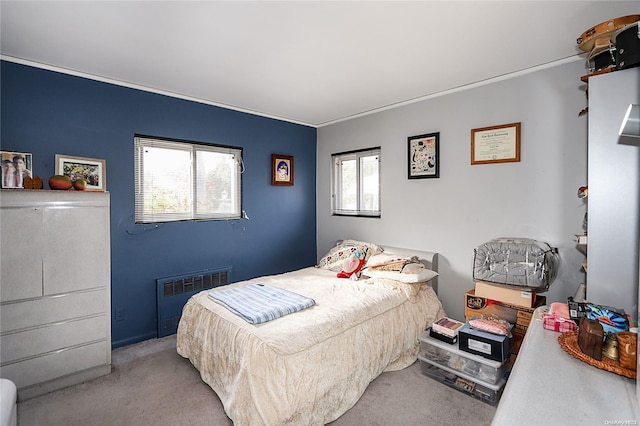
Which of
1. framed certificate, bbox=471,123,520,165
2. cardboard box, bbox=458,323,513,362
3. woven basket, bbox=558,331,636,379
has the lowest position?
cardboard box, bbox=458,323,513,362

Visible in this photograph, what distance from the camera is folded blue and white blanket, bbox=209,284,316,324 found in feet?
7.34

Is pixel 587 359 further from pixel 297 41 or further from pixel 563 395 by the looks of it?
pixel 297 41

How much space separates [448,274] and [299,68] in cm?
256

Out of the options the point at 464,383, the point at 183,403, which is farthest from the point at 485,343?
the point at 183,403

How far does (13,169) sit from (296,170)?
300 centimetres

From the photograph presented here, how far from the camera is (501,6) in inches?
73.4

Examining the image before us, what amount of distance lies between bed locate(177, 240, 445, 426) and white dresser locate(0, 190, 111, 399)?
733 mm

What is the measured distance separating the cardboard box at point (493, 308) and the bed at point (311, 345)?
1.26ft

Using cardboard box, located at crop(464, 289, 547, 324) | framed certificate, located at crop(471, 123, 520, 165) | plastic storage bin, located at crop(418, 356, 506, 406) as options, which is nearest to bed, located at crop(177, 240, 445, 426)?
plastic storage bin, located at crop(418, 356, 506, 406)

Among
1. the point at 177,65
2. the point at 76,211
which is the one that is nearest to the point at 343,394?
the point at 76,211

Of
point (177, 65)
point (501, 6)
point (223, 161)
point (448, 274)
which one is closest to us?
point (501, 6)

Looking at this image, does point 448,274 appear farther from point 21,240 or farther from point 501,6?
point 21,240

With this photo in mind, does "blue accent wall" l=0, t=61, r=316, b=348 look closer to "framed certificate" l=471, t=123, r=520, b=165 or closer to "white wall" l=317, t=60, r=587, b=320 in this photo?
"white wall" l=317, t=60, r=587, b=320

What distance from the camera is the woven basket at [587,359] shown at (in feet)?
3.76
